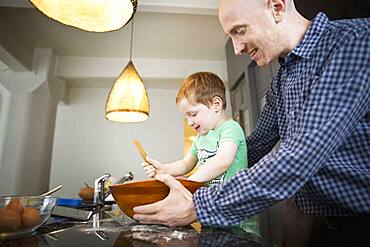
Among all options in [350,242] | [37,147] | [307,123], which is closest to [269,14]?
[307,123]

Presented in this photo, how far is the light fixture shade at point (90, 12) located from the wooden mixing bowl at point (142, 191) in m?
0.73

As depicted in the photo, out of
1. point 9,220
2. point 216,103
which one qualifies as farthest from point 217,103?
point 9,220

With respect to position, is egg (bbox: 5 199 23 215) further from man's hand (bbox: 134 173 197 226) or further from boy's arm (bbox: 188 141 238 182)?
boy's arm (bbox: 188 141 238 182)

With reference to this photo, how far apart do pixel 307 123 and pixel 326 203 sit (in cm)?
27

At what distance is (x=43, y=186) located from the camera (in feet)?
11.1

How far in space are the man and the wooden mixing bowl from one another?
2 centimetres

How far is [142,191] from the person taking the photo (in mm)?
626

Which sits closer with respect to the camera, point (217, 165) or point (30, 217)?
point (30, 217)

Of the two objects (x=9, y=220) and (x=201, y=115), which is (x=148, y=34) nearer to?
(x=201, y=115)

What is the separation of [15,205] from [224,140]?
2.10 feet

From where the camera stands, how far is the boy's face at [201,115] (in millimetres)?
1051

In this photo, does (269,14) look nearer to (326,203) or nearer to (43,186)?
(326,203)

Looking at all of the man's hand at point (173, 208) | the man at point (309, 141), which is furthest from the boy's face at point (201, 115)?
the man's hand at point (173, 208)

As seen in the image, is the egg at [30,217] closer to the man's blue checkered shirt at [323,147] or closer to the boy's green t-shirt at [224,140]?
the man's blue checkered shirt at [323,147]
